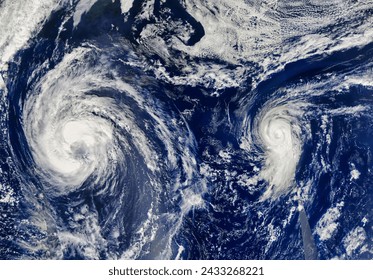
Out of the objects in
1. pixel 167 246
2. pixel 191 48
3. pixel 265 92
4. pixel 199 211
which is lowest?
pixel 167 246

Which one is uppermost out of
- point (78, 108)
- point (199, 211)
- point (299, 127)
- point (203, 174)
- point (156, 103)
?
point (299, 127)

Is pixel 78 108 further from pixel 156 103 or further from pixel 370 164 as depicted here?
pixel 370 164

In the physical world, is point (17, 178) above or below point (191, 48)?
below

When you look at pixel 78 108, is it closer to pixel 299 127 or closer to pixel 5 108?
pixel 5 108

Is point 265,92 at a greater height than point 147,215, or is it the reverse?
point 265,92

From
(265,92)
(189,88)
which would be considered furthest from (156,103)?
(265,92)

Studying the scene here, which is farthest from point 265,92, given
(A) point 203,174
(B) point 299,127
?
(A) point 203,174
